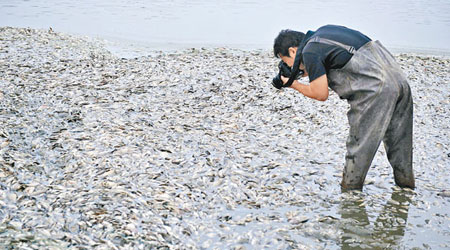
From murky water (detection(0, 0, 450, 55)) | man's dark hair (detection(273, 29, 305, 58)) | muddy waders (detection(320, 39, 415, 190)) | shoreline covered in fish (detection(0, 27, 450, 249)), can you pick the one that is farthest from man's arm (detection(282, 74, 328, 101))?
murky water (detection(0, 0, 450, 55))

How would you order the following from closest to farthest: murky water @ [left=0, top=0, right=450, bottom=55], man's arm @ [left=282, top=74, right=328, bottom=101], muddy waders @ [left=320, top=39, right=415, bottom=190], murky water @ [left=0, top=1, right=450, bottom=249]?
man's arm @ [left=282, top=74, right=328, bottom=101]
muddy waders @ [left=320, top=39, right=415, bottom=190]
murky water @ [left=0, top=1, right=450, bottom=249]
murky water @ [left=0, top=0, right=450, bottom=55]

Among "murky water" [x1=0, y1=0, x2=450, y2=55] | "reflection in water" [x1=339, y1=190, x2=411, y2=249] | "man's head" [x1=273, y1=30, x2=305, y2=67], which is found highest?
"man's head" [x1=273, y1=30, x2=305, y2=67]

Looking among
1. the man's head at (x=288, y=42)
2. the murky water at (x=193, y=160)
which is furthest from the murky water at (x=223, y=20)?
the man's head at (x=288, y=42)

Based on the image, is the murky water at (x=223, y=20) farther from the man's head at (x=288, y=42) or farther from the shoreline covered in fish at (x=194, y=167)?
the man's head at (x=288, y=42)

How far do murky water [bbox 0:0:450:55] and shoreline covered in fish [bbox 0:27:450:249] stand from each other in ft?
17.5

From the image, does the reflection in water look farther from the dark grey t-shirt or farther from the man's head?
the man's head

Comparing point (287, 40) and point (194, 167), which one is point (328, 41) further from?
point (194, 167)

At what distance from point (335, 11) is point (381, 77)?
2303 cm

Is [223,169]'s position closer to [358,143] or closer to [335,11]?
[358,143]

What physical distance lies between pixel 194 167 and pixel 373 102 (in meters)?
→ 2.45

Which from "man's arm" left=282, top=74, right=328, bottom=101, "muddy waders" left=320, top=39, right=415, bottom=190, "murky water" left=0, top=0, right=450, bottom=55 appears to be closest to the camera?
"man's arm" left=282, top=74, right=328, bottom=101

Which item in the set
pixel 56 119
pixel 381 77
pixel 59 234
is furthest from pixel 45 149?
pixel 381 77

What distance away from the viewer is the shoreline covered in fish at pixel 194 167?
4.48 metres

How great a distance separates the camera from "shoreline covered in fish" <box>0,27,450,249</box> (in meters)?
4.48
